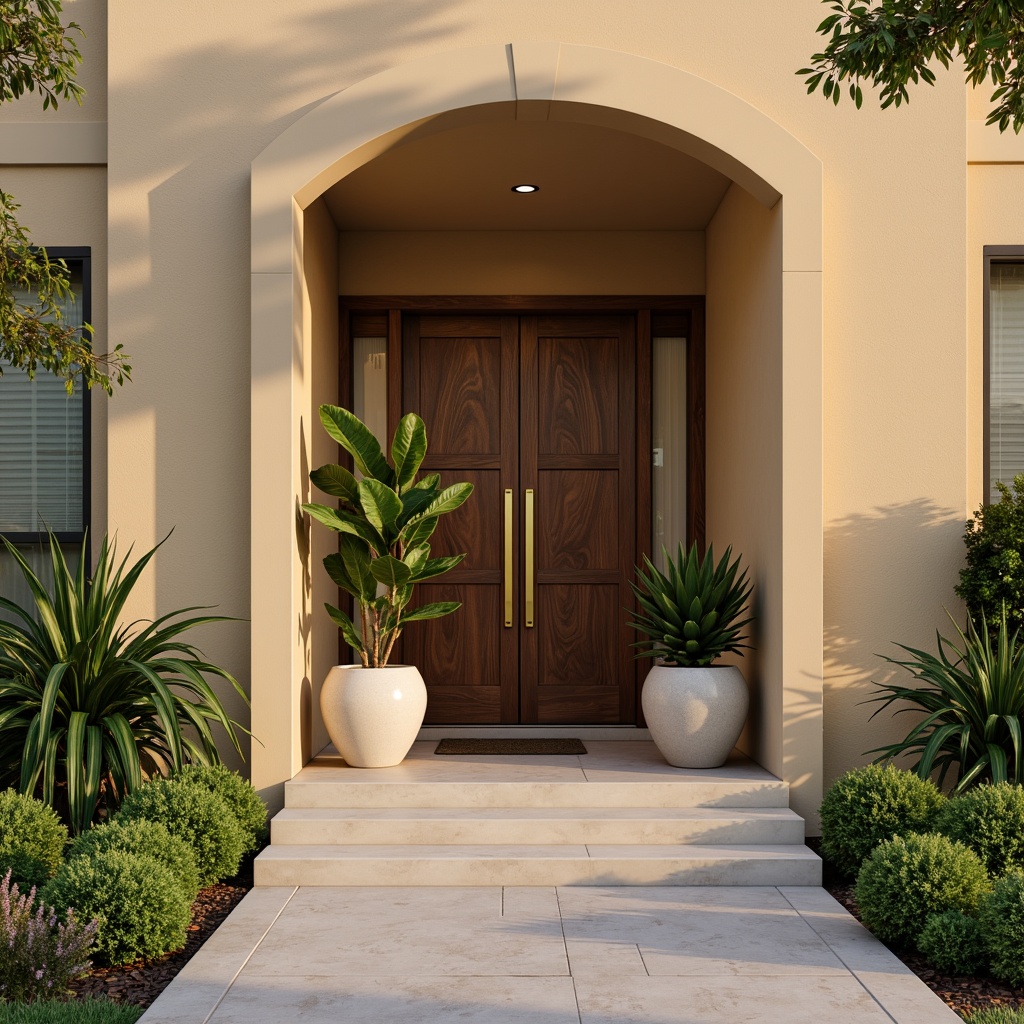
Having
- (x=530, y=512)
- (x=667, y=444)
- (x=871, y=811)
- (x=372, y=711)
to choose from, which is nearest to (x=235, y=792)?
(x=372, y=711)

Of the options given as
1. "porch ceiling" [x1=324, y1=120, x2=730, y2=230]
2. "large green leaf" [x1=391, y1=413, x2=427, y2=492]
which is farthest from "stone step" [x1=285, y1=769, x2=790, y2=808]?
"porch ceiling" [x1=324, y1=120, x2=730, y2=230]

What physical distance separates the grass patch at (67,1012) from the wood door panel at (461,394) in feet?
14.7

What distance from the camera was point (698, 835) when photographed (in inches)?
201

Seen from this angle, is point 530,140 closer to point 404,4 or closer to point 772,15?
point 404,4

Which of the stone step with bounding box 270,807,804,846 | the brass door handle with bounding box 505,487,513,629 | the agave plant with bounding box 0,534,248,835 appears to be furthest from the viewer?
the brass door handle with bounding box 505,487,513,629

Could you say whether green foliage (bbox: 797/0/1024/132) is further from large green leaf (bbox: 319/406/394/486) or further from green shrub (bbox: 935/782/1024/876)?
large green leaf (bbox: 319/406/394/486)

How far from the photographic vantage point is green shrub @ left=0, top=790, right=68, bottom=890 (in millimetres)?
4324

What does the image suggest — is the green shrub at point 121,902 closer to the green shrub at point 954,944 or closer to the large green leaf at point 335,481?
the large green leaf at point 335,481

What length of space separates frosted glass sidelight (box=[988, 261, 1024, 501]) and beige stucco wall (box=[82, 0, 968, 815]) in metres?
0.66

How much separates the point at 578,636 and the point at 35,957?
14.4 feet

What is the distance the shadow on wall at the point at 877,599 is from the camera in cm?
566

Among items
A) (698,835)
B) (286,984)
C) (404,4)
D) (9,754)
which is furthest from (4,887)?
(404,4)

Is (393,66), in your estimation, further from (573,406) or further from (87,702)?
(87,702)

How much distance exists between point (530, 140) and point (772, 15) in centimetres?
140
